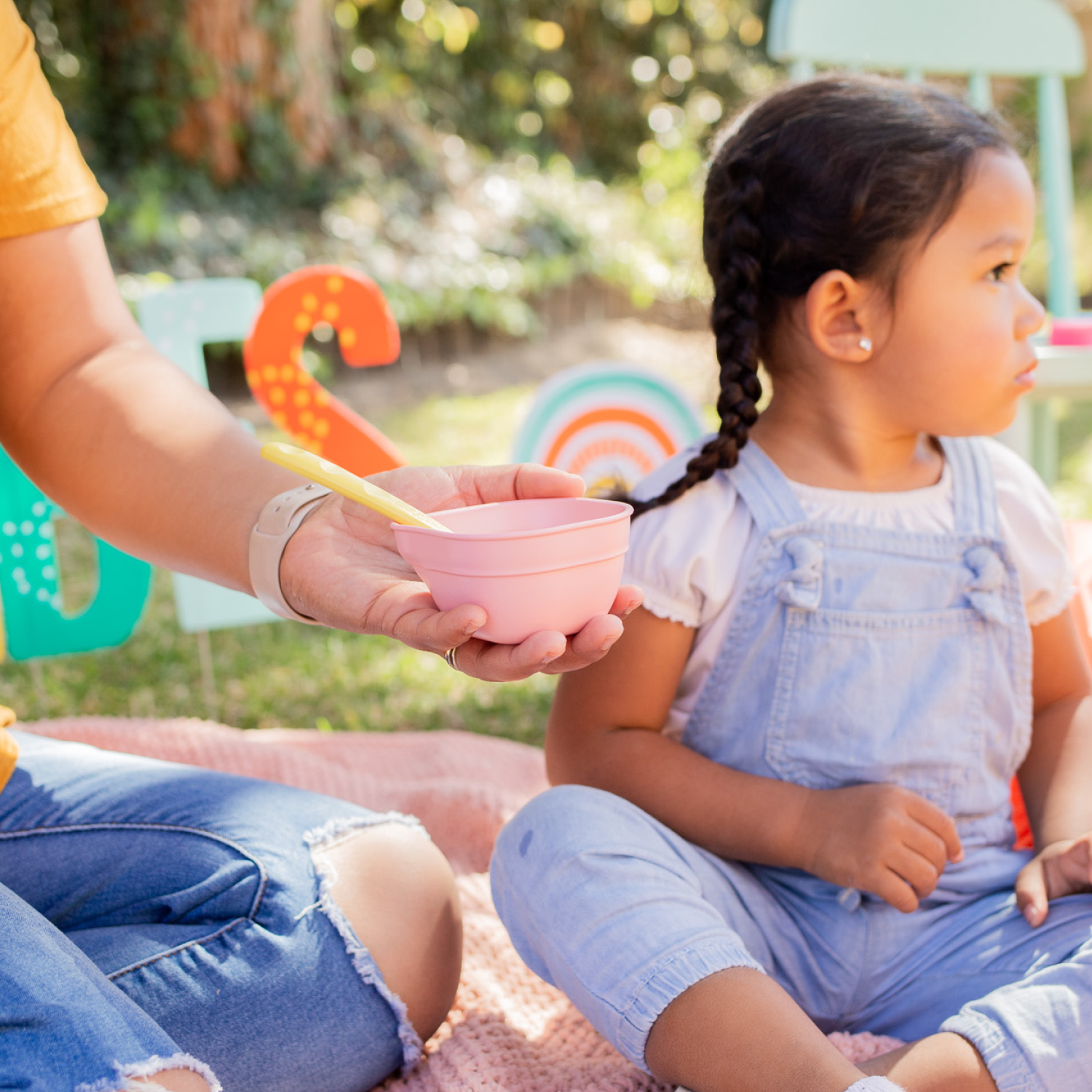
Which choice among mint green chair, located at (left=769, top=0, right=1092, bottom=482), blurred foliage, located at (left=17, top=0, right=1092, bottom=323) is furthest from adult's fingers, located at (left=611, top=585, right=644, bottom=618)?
blurred foliage, located at (left=17, top=0, right=1092, bottom=323)

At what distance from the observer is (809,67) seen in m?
2.18

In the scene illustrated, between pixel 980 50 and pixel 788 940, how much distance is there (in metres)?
1.99

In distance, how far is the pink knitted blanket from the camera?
1.11 m

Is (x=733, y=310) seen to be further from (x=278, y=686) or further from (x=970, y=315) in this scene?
(x=278, y=686)

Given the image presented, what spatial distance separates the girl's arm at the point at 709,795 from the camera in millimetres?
1095

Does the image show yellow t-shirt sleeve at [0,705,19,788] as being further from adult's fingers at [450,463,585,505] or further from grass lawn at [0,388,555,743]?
grass lawn at [0,388,555,743]

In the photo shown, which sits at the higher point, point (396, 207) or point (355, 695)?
point (396, 207)

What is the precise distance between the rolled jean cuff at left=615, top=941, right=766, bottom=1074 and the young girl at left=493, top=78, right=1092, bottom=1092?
0.21 feet

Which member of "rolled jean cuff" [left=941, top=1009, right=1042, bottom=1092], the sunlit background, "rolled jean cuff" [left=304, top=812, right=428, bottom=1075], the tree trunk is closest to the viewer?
"rolled jean cuff" [left=941, top=1009, right=1042, bottom=1092]

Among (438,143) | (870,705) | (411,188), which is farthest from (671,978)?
(438,143)

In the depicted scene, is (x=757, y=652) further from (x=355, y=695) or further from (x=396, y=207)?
(x=396, y=207)

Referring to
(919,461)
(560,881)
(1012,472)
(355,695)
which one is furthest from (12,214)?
(355,695)

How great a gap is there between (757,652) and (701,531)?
0.47 feet

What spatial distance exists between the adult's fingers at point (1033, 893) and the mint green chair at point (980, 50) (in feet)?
3.88
